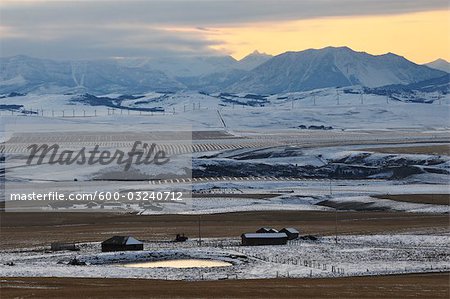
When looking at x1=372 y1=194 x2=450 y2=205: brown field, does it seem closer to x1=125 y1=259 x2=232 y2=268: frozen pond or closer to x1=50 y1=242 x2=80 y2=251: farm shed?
x1=125 y1=259 x2=232 y2=268: frozen pond

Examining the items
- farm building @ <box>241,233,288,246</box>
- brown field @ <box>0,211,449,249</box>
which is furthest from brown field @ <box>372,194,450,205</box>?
farm building @ <box>241,233,288,246</box>

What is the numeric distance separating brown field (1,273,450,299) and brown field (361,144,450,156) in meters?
77.5

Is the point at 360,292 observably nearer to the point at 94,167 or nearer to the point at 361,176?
the point at 361,176

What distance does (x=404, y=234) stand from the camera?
56188 millimetres

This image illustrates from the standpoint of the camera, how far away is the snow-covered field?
42125mm

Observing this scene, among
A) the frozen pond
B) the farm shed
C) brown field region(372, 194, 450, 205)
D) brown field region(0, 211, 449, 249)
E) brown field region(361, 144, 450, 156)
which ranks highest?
brown field region(361, 144, 450, 156)

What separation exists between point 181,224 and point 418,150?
203 feet

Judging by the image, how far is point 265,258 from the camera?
4734 cm

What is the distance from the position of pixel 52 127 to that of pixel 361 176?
10086 centimetres

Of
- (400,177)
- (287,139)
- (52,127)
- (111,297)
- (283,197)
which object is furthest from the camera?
(52,127)

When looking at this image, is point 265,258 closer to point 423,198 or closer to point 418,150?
point 423,198

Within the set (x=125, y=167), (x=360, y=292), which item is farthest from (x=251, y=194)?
(x=360, y=292)

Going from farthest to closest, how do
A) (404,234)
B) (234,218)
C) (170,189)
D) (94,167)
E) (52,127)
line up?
(52,127) → (94,167) → (170,189) → (234,218) → (404,234)

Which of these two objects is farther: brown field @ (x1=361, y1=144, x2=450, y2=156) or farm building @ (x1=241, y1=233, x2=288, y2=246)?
brown field @ (x1=361, y1=144, x2=450, y2=156)
